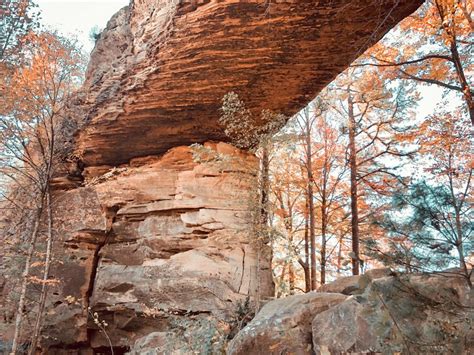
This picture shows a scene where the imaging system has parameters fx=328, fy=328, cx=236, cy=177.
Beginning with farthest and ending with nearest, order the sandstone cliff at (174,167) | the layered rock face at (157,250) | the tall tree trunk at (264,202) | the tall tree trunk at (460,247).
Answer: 1. the layered rock face at (157,250)
2. the tall tree trunk at (264,202)
3. the sandstone cliff at (174,167)
4. the tall tree trunk at (460,247)

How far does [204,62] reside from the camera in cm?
733

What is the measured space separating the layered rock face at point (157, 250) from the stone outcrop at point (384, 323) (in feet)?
9.95

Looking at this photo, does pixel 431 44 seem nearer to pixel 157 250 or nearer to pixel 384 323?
pixel 384 323

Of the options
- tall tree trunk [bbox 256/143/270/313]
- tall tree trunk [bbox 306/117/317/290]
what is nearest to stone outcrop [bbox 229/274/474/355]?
tall tree trunk [bbox 256/143/270/313]

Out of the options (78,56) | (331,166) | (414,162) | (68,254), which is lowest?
(68,254)

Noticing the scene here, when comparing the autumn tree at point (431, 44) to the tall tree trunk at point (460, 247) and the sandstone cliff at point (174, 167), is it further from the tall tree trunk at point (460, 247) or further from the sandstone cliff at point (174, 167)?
the tall tree trunk at point (460, 247)

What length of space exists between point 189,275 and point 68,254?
375 centimetres

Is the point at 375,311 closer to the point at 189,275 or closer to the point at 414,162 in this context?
the point at 189,275

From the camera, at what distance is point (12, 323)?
863cm

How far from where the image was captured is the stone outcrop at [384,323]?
3.12 m

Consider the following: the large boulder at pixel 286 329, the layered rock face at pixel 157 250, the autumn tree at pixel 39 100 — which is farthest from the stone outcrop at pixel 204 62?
the large boulder at pixel 286 329

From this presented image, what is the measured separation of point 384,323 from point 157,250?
22.3 feet

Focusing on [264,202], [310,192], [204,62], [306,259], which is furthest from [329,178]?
[204,62]

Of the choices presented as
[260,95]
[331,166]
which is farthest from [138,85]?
[331,166]
